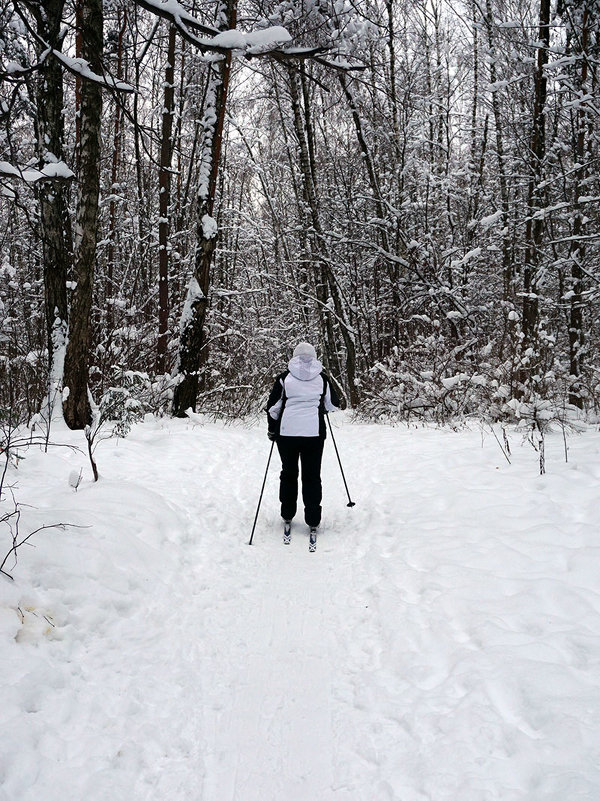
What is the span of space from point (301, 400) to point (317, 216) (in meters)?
10.1

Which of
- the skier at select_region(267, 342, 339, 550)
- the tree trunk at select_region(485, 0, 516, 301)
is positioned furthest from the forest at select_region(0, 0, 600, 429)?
the skier at select_region(267, 342, 339, 550)

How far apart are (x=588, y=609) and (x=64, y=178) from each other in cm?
423

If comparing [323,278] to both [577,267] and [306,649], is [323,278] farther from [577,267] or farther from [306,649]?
[306,649]

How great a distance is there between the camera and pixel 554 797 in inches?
80.8

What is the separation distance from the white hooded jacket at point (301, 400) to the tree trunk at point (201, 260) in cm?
486

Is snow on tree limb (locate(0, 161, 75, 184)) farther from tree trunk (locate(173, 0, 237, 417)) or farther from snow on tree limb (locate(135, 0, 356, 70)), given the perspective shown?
tree trunk (locate(173, 0, 237, 417))

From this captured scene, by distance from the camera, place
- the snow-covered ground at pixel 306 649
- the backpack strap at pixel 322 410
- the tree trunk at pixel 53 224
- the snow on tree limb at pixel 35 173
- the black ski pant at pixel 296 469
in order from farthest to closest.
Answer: the tree trunk at pixel 53 224
the backpack strap at pixel 322 410
the black ski pant at pixel 296 469
the snow on tree limb at pixel 35 173
the snow-covered ground at pixel 306 649

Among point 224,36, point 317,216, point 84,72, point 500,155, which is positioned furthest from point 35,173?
point 317,216

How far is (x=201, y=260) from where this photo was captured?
34.0 feet

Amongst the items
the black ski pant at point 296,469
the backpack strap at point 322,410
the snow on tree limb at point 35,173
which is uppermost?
the snow on tree limb at point 35,173

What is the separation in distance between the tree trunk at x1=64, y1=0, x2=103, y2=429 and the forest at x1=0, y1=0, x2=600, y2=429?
3 centimetres

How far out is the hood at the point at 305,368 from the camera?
582 centimetres

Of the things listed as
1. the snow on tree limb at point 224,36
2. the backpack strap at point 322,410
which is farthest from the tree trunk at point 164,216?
the snow on tree limb at point 224,36

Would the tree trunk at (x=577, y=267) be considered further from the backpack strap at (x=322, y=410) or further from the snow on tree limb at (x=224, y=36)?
the snow on tree limb at (x=224, y=36)
